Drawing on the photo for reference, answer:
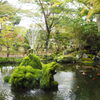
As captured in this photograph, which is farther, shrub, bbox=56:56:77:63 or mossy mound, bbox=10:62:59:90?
shrub, bbox=56:56:77:63

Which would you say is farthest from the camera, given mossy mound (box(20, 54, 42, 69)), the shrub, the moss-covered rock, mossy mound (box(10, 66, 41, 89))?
the shrub

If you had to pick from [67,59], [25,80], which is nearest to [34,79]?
[25,80]

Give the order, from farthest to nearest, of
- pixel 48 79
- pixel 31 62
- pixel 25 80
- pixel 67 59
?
1. pixel 67 59
2. pixel 31 62
3. pixel 25 80
4. pixel 48 79

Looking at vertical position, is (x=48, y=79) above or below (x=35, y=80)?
above

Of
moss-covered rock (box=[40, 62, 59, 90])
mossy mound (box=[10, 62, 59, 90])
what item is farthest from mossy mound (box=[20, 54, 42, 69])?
moss-covered rock (box=[40, 62, 59, 90])

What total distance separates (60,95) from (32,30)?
62.9 feet

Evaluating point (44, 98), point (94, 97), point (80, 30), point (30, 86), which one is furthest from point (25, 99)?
point (80, 30)

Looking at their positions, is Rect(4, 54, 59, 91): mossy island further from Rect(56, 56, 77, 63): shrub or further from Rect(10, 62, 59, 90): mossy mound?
Rect(56, 56, 77, 63): shrub

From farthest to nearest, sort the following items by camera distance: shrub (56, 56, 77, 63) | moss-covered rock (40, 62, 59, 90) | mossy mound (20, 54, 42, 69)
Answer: shrub (56, 56, 77, 63)
mossy mound (20, 54, 42, 69)
moss-covered rock (40, 62, 59, 90)

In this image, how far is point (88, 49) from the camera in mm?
20594

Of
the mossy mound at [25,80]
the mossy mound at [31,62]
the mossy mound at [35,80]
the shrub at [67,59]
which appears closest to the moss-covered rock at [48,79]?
the mossy mound at [35,80]

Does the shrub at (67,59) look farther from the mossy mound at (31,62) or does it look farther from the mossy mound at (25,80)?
the mossy mound at (25,80)

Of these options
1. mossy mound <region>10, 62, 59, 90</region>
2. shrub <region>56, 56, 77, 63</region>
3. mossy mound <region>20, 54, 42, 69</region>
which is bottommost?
shrub <region>56, 56, 77, 63</region>

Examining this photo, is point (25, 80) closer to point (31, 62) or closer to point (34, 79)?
point (34, 79)
